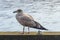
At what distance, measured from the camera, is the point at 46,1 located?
15.8m

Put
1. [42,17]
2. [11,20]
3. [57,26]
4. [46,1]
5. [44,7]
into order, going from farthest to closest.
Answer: [46,1]
[44,7]
[42,17]
[11,20]
[57,26]

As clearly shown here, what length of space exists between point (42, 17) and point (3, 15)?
5.21 ft

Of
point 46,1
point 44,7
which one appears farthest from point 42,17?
point 46,1

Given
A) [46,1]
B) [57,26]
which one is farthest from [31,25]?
[46,1]

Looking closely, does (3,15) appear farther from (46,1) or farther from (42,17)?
(46,1)

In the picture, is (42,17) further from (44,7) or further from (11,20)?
(44,7)

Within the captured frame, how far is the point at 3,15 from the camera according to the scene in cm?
1112

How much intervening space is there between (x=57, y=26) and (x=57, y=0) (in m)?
7.90
